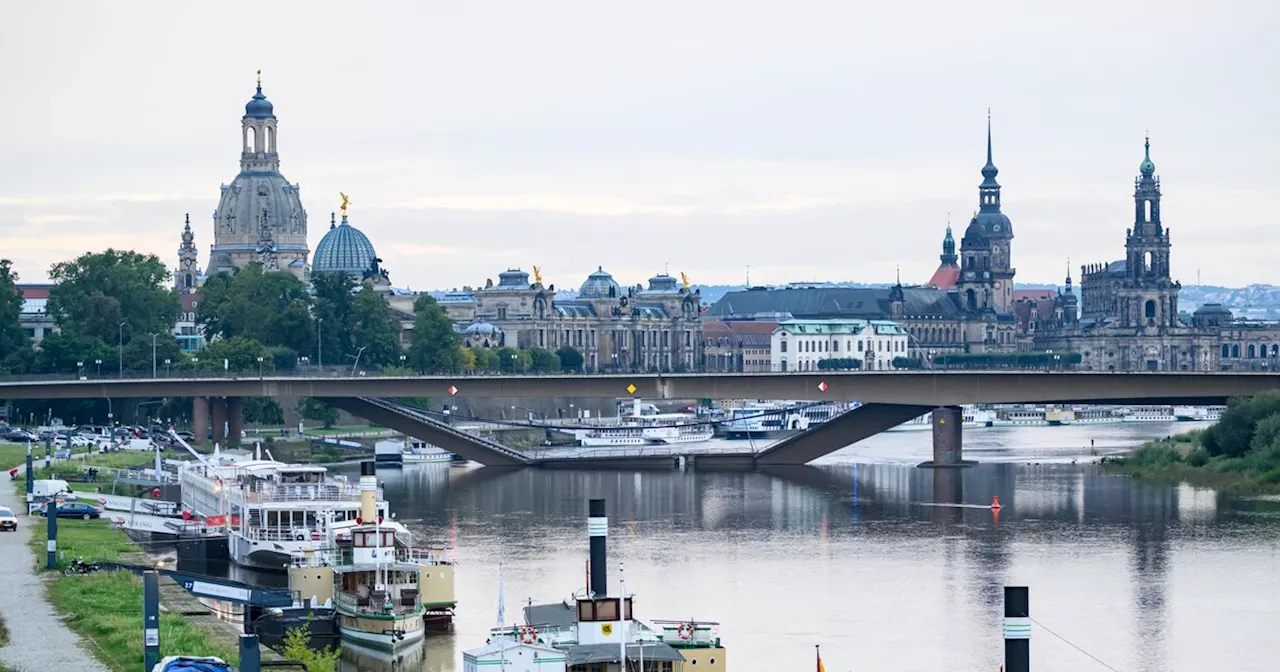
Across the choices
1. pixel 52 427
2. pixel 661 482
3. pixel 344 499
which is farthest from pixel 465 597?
pixel 52 427

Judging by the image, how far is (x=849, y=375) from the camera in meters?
121

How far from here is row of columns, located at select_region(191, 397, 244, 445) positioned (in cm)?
13950

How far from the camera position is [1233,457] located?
11431cm

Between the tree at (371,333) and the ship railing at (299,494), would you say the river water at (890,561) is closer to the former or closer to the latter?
the ship railing at (299,494)

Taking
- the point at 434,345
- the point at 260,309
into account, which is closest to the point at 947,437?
the point at 434,345

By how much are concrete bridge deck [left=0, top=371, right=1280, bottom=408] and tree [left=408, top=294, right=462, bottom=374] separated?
5249 centimetres

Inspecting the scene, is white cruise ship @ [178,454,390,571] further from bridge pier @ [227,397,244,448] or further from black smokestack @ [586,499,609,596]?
bridge pier @ [227,397,244,448]

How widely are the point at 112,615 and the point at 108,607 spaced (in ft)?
5.44

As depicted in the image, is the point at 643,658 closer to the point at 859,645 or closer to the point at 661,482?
the point at 859,645

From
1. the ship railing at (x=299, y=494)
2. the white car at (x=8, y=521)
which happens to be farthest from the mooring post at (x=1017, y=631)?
the white car at (x=8, y=521)

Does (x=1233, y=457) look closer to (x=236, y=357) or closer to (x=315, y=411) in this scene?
(x=236, y=357)

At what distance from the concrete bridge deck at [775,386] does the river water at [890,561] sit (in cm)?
437

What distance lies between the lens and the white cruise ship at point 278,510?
7512cm

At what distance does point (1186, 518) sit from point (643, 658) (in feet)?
169
